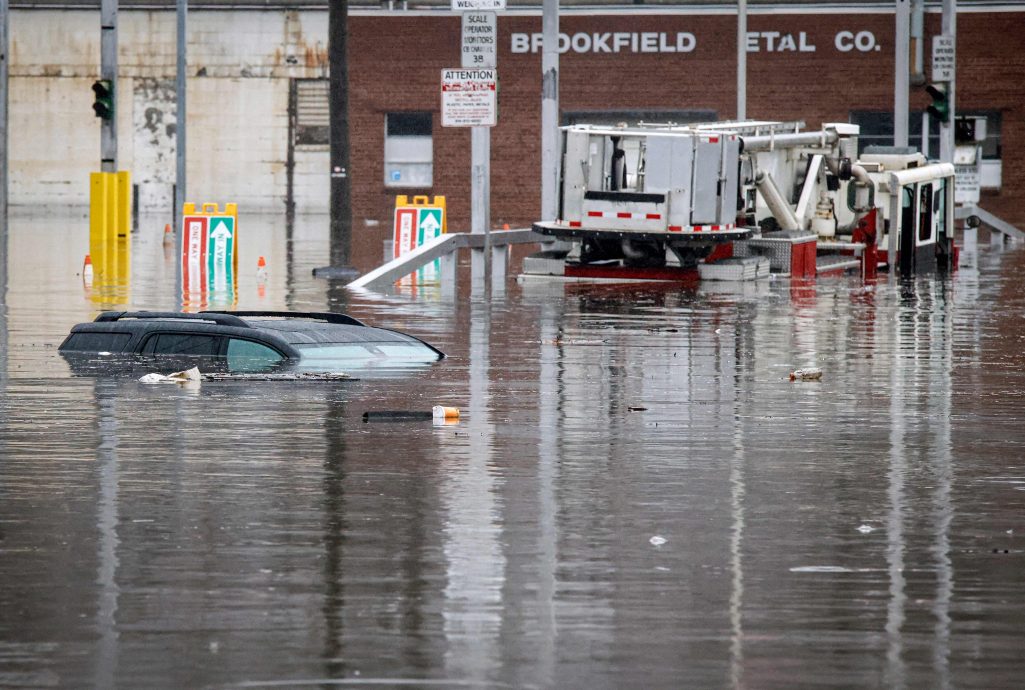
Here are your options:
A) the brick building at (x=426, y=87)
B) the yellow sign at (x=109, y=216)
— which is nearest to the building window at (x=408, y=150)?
the brick building at (x=426, y=87)

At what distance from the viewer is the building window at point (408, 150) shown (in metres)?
55.0

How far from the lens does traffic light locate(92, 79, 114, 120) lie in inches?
1353

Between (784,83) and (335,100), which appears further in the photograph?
(784,83)

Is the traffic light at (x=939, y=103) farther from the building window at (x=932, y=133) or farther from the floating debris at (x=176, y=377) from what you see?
the floating debris at (x=176, y=377)

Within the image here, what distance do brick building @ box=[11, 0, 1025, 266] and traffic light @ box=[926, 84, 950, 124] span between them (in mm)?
14122

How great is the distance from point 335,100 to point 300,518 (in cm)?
2287

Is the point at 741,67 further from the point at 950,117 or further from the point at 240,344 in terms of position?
the point at 240,344

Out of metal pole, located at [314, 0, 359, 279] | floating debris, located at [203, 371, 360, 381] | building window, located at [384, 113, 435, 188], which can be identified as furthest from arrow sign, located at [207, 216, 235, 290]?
building window, located at [384, 113, 435, 188]

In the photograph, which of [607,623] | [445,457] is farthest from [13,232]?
[607,623]

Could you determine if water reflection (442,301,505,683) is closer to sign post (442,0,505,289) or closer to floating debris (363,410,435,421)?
floating debris (363,410,435,421)

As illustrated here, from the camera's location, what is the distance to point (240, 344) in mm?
16891

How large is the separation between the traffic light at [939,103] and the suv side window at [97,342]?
2348 cm

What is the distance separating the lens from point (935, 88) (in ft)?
126

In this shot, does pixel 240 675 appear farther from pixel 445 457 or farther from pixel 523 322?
pixel 523 322
